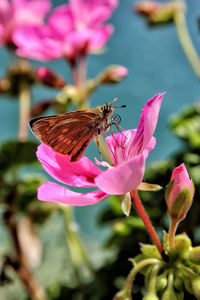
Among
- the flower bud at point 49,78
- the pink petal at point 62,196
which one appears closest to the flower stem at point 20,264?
the flower bud at point 49,78

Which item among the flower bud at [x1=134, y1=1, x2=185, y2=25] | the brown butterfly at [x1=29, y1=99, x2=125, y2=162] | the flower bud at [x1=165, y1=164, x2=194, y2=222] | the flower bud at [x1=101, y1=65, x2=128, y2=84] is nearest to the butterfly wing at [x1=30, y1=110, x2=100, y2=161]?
the brown butterfly at [x1=29, y1=99, x2=125, y2=162]

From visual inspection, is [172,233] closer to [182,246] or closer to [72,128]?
[182,246]

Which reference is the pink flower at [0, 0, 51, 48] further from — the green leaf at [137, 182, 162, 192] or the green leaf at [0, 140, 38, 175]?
the green leaf at [137, 182, 162, 192]

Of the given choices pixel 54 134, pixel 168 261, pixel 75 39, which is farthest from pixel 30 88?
pixel 168 261

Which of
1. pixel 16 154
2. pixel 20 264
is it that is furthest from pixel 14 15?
pixel 20 264

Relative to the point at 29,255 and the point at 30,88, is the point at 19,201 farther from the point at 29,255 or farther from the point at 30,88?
the point at 30,88

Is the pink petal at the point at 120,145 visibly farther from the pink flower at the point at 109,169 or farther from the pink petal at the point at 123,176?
the pink petal at the point at 123,176
